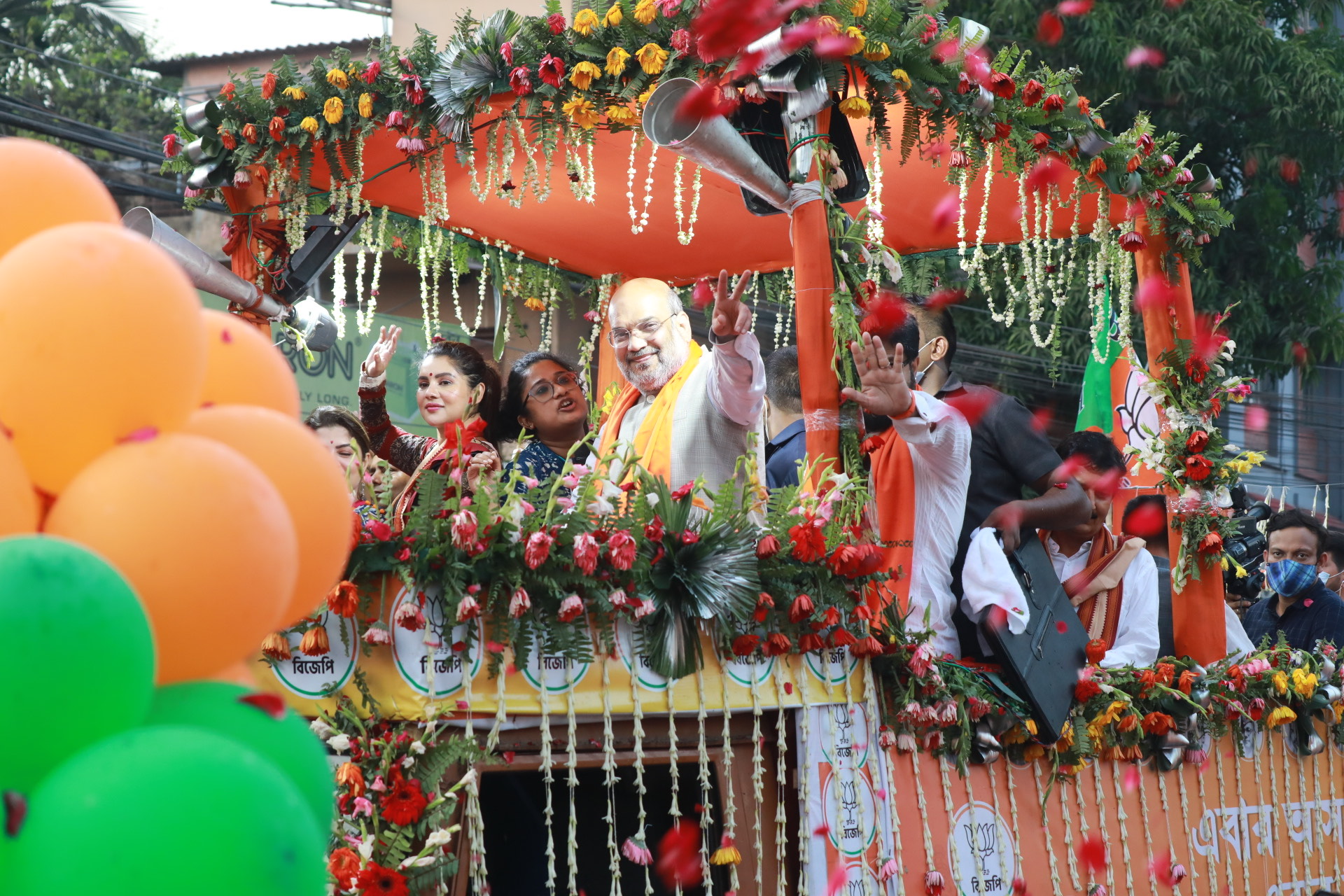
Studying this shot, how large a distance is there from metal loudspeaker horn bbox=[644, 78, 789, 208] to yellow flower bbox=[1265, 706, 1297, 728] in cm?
286

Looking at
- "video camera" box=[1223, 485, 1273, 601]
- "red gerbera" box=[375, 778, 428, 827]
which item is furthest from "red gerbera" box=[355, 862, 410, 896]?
"video camera" box=[1223, 485, 1273, 601]

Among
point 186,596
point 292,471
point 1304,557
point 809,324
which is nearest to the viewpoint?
point 186,596

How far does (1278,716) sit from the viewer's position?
4777mm

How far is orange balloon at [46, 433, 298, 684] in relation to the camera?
153 centimetres

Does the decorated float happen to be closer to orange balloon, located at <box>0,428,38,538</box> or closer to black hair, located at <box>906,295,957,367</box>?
black hair, located at <box>906,295,957,367</box>

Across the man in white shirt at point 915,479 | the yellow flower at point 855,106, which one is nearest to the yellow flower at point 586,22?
the yellow flower at point 855,106

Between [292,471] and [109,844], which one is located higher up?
[292,471]

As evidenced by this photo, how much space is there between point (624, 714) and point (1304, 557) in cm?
453

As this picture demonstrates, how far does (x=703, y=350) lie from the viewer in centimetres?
489

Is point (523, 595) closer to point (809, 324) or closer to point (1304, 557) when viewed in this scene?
point (809, 324)

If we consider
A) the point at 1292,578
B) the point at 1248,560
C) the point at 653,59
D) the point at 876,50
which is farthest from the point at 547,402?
the point at 1248,560

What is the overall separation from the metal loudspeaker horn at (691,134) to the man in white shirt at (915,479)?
0.66 m

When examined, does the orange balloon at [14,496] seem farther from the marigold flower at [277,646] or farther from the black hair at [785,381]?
the black hair at [785,381]

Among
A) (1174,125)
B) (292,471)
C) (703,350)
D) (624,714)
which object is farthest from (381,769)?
(1174,125)
